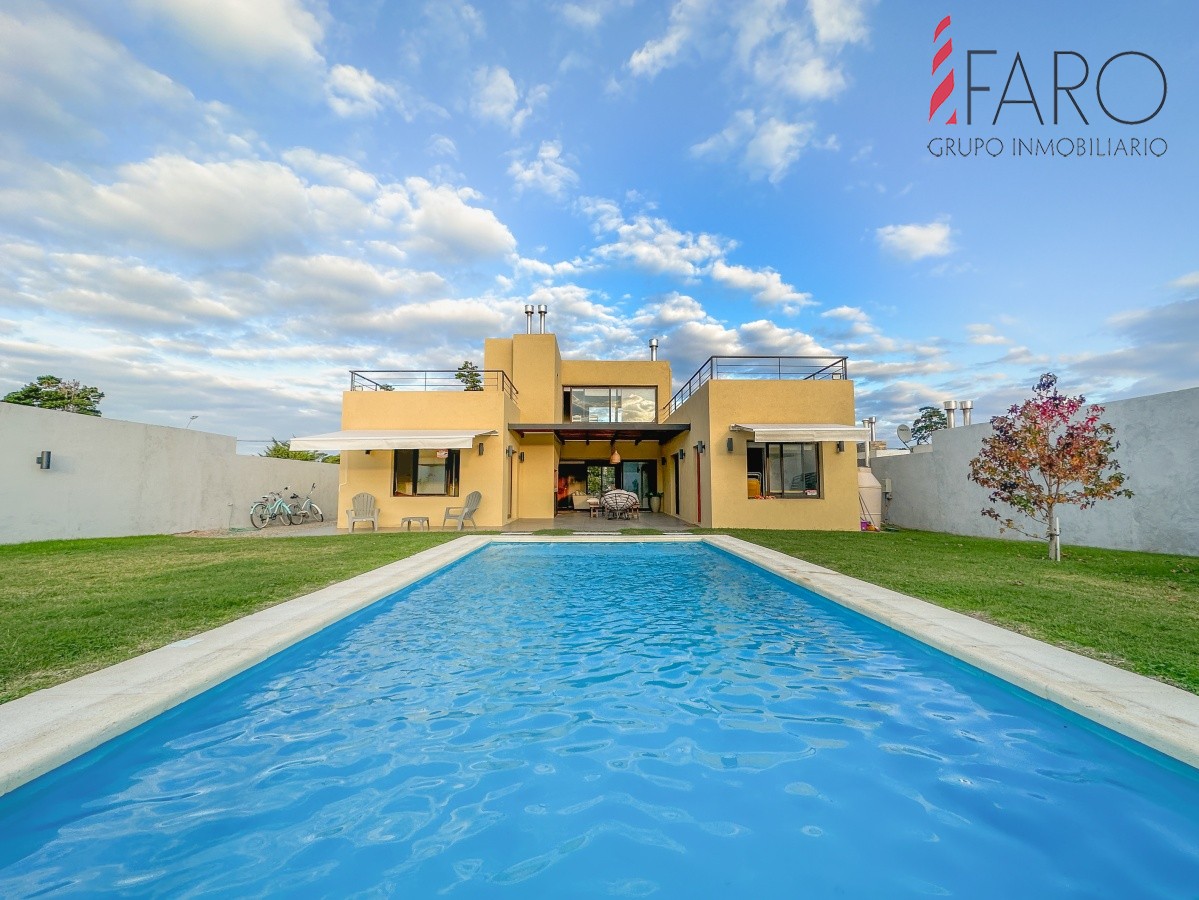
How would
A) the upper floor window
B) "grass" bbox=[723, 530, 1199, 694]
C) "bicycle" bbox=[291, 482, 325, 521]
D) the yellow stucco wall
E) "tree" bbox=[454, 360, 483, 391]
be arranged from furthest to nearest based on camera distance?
the upper floor window, "bicycle" bbox=[291, 482, 325, 521], the yellow stucco wall, "tree" bbox=[454, 360, 483, 391], "grass" bbox=[723, 530, 1199, 694]

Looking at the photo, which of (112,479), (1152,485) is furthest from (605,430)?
(112,479)

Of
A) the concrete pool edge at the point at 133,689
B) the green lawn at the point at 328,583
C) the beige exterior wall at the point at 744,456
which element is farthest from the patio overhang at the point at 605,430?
the concrete pool edge at the point at 133,689

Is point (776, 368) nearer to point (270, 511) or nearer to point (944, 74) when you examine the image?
point (944, 74)

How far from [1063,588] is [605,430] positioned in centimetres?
1277

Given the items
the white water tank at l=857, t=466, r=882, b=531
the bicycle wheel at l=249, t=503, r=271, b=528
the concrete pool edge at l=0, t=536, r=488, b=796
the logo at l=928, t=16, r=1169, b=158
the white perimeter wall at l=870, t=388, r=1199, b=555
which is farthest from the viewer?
the bicycle wheel at l=249, t=503, r=271, b=528

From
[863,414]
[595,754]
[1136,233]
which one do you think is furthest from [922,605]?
[863,414]

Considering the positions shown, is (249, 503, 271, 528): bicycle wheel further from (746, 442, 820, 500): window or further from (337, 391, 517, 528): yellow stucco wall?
(746, 442, 820, 500): window

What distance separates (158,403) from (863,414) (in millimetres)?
36811

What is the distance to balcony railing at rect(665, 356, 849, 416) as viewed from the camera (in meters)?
14.8

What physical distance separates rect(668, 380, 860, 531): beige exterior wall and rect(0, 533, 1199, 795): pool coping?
8.89 m

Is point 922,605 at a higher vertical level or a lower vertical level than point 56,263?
lower

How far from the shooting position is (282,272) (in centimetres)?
1719

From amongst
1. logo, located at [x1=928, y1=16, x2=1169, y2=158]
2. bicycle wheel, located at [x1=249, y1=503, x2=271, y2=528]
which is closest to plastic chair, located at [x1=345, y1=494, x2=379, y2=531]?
bicycle wheel, located at [x1=249, y1=503, x2=271, y2=528]

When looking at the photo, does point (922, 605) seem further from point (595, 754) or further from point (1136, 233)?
point (1136, 233)
